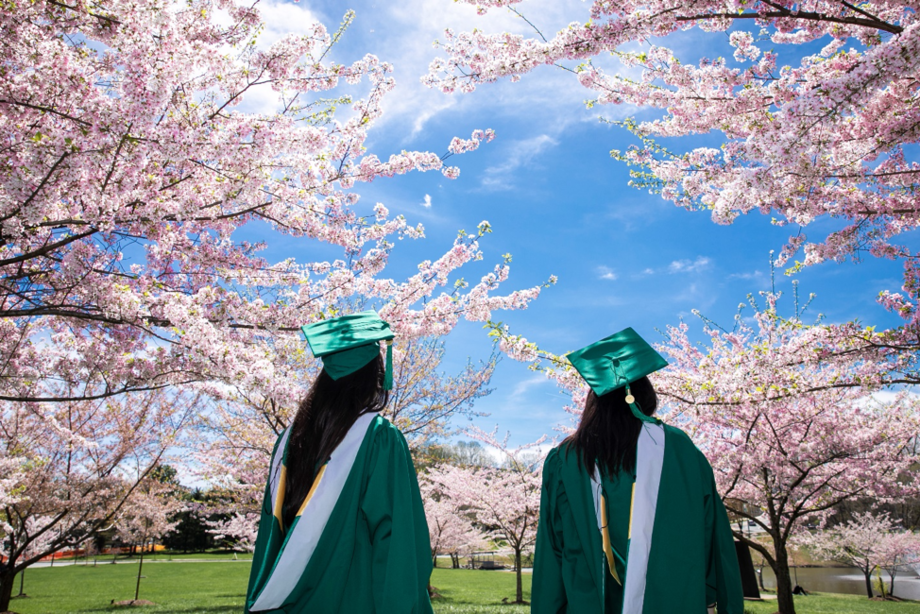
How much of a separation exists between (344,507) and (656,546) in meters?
1.14

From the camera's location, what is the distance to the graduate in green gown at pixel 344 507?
1638 mm

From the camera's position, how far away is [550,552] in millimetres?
2133

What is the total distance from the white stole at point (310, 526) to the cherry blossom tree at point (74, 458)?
741 cm

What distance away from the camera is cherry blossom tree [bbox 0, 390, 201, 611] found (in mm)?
8461

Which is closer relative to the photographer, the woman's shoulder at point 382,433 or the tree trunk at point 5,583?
the woman's shoulder at point 382,433

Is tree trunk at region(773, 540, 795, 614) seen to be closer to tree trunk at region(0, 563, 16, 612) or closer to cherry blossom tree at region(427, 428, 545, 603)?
cherry blossom tree at region(427, 428, 545, 603)

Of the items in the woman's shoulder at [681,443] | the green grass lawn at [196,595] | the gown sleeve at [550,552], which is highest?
the woman's shoulder at [681,443]

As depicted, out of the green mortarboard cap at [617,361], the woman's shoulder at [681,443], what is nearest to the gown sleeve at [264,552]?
the green mortarboard cap at [617,361]

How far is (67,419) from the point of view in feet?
34.4

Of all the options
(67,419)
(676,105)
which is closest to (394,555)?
(676,105)

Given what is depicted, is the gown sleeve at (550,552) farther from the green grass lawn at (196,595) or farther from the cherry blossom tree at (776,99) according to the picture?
the green grass lawn at (196,595)

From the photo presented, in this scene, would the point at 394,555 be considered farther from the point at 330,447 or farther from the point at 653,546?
the point at 653,546

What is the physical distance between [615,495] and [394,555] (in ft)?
2.97

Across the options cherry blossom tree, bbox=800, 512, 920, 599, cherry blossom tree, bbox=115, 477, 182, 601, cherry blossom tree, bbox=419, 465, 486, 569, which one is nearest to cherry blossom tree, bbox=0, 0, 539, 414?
cherry blossom tree, bbox=115, 477, 182, 601
